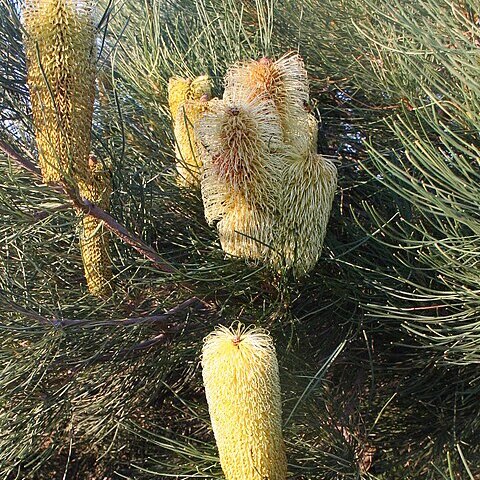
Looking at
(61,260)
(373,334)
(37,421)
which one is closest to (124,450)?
(37,421)

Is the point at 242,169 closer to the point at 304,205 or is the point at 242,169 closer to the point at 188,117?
the point at 304,205

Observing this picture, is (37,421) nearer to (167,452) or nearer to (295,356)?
(167,452)

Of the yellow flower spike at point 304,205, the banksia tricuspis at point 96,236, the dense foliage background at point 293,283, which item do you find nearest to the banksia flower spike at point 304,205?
the yellow flower spike at point 304,205

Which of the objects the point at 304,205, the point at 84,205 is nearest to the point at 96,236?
the point at 84,205

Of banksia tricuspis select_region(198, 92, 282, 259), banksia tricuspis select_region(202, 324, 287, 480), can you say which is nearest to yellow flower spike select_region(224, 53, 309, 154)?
banksia tricuspis select_region(198, 92, 282, 259)

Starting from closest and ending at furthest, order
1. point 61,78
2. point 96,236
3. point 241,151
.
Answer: point 61,78 < point 241,151 < point 96,236
